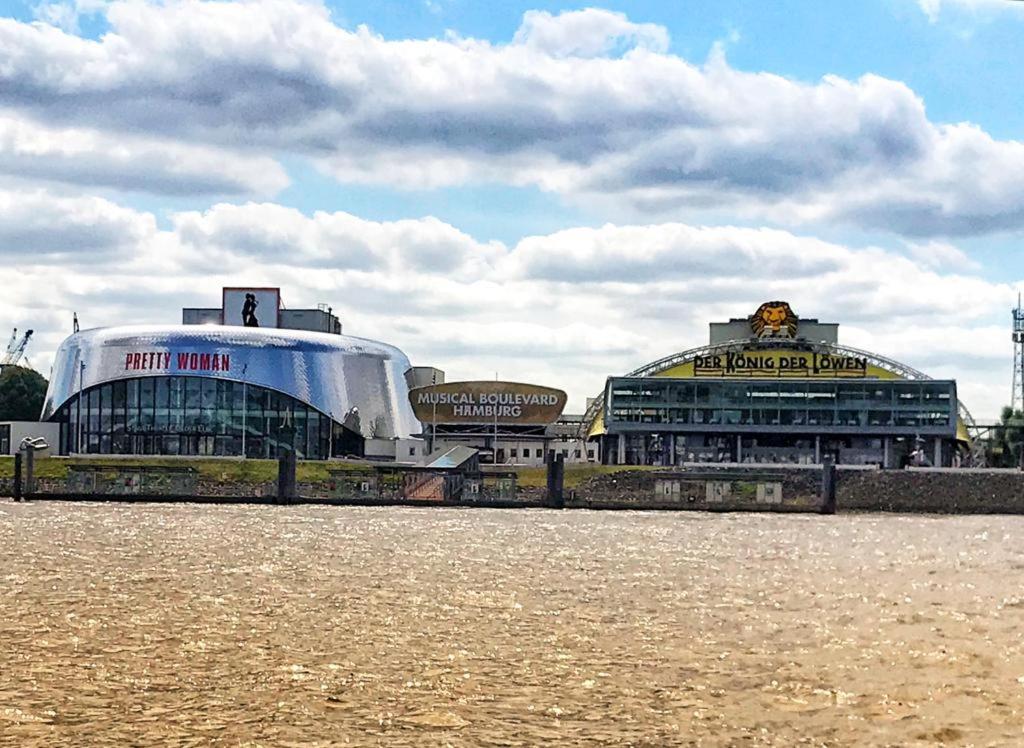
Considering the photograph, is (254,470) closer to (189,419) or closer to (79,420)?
(189,419)

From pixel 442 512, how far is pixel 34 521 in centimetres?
2661

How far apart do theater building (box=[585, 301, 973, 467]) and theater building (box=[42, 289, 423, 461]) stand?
87.5 ft

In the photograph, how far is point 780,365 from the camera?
164000mm

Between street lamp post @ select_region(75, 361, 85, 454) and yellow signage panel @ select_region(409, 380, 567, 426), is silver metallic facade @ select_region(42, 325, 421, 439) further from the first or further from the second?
yellow signage panel @ select_region(409, 380, 567, 426)

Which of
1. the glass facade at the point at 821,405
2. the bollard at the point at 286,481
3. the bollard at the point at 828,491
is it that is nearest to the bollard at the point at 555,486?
the bollard at the point at 286,481

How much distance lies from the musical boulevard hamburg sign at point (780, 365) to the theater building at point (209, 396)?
34803 millimetres

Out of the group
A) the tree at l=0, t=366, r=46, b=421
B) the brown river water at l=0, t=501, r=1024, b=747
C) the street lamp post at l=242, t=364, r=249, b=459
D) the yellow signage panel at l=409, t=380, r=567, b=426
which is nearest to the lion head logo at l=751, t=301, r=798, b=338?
the yellow signage panel at l=409, t=380, r=567, b=426

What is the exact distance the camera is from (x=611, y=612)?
35844 millimetres

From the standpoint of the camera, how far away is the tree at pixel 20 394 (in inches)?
7598

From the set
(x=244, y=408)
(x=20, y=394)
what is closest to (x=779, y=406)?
(x=244, y=408)

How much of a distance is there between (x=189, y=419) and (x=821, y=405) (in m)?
69.3

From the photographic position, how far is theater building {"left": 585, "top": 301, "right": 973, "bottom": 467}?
530 ft

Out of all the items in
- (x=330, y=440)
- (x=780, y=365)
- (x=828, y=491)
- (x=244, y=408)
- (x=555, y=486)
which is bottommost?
(x=828, y=491)

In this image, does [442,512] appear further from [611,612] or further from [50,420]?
[50,420]
